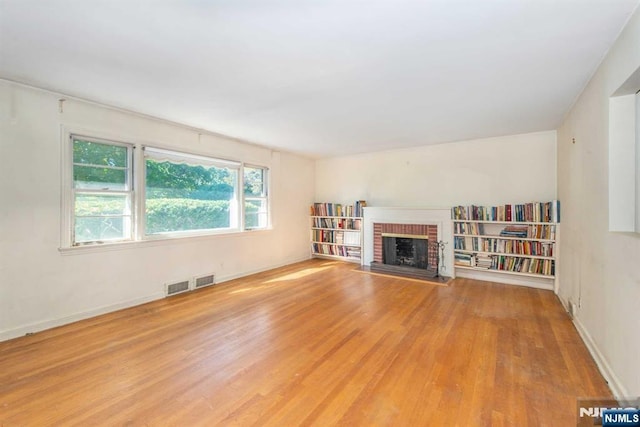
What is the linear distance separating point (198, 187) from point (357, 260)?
356 cm

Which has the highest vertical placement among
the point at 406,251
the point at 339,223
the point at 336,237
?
the point at 339,223

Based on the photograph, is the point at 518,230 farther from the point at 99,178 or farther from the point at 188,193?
the point at 99,178

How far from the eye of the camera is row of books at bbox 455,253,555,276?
4039 mm

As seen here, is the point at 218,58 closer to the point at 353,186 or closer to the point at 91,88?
the point at 91,88

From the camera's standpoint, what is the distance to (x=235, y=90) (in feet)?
9.00

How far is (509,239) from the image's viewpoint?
169 inches

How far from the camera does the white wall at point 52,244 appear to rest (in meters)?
2.64

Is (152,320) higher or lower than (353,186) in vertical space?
lower

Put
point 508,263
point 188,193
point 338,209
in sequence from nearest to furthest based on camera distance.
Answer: point 188,193, point 508,263, point 338,209

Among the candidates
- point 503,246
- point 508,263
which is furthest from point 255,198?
point 508,263

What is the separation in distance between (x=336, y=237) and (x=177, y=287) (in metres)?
3.39

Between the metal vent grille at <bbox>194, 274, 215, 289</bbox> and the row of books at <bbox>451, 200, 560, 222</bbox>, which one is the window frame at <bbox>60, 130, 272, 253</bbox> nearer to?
the metal vent grille at <bbox>194, 274, 215, 289</bbox>

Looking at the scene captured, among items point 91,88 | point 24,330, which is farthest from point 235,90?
point 24,330

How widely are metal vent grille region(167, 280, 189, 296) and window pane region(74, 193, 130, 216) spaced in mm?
1190
